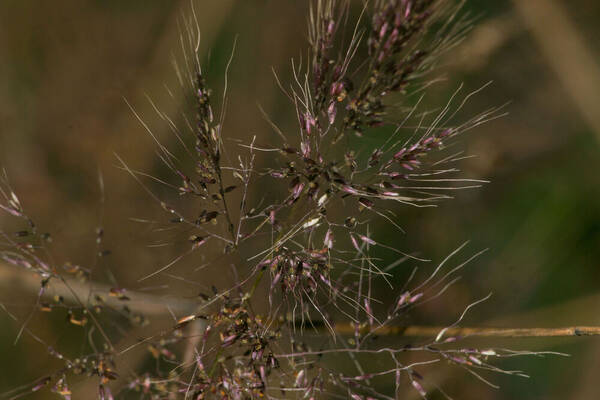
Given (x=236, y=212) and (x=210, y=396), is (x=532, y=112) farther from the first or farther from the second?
(x=210, y=396)

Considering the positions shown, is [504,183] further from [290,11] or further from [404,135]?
[290,11]

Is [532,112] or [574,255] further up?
[532,112]

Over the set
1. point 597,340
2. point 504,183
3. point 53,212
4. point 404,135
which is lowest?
point 597,340

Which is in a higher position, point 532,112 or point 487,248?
point 532,112

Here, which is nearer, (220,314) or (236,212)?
(220,314)

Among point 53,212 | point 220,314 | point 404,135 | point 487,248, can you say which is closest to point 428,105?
point 404,135

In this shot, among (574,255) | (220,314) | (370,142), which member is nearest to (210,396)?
(220,314)
